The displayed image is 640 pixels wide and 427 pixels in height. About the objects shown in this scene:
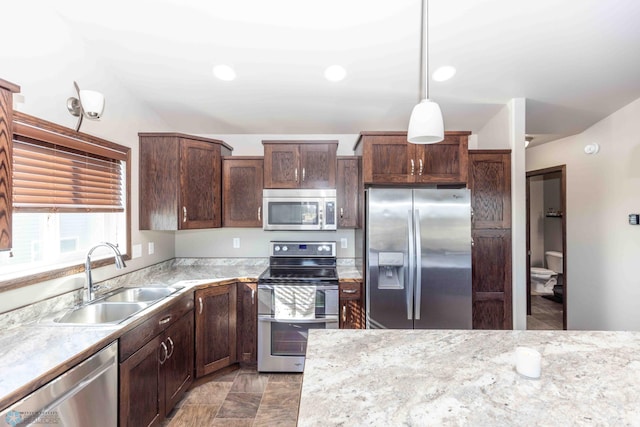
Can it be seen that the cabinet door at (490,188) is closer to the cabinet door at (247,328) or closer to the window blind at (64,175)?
the cabinet door at (247,328)

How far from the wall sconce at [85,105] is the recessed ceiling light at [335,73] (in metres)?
1.58

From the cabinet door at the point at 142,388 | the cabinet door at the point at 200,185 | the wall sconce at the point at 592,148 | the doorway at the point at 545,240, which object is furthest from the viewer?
the doorway at the point at 545,240

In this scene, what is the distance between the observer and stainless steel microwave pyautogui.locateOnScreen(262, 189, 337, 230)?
281 centimetres

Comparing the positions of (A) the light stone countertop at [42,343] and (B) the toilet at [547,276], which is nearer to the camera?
(A) the light stone countertop at [42,343]

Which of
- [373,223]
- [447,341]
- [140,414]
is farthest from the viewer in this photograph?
[373,223]

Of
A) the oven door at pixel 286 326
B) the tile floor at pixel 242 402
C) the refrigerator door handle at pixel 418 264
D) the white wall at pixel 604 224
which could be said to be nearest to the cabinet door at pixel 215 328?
the tile floor at pixel 242 402

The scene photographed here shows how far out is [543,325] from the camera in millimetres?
3750

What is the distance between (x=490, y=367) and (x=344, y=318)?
160 cm

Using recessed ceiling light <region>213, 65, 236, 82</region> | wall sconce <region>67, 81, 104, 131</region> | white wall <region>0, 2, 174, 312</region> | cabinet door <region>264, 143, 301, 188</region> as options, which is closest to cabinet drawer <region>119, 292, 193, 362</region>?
white wall <region>0, 2, 174, 312</region>

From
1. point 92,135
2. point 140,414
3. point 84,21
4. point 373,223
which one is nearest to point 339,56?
point 373,223

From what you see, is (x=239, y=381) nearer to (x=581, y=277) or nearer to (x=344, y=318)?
(x=344, y=318)

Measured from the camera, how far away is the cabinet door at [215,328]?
2400mm

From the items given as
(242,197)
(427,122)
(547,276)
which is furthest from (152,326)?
(547,276)

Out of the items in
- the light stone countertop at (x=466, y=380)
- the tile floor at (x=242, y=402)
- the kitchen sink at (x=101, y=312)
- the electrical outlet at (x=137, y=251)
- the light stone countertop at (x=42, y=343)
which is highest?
the electrical outlet at (x=137, y=251)
